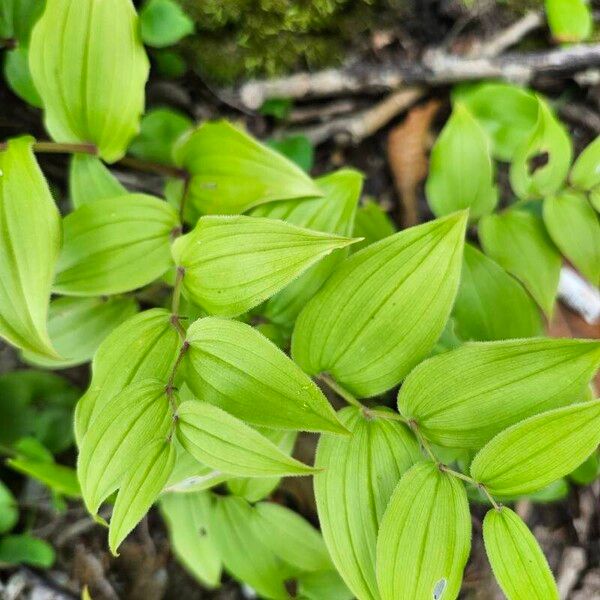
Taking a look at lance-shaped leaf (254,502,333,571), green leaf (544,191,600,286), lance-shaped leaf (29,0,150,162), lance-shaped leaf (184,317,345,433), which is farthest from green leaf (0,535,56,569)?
green leaf (544,191,600,286)

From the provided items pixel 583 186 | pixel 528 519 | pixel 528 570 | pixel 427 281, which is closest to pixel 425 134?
pixel 583 186

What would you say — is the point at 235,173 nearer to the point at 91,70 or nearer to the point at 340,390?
the point at 91,70

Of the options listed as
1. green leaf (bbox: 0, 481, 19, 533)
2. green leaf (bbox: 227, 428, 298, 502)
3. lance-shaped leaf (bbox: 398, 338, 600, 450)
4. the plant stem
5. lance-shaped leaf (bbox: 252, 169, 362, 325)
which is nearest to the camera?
lance-shaped leaf (bbox: 398, 338, 600, 450)

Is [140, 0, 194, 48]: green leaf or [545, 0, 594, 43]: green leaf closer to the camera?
[140, 0, 194, 48]: green leaf

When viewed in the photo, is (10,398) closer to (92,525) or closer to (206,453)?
(92,525)

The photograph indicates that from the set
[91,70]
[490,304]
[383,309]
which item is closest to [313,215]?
[383,309]

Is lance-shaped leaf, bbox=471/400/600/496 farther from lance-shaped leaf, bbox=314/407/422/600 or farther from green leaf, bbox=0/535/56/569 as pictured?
green leaf, bbox=0/535/56/569
